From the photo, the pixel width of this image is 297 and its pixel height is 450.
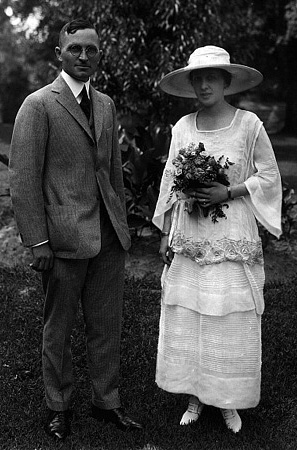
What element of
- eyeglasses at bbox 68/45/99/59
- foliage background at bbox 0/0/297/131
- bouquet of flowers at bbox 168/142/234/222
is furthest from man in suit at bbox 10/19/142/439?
foliage background at bbox 0/0/297/131

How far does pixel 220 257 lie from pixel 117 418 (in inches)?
44.9

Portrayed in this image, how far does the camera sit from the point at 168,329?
12.8 ft

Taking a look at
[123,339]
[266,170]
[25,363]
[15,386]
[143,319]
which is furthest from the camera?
[143,319]

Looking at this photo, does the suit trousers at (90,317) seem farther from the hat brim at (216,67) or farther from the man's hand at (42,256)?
the hat brim at (216,67)

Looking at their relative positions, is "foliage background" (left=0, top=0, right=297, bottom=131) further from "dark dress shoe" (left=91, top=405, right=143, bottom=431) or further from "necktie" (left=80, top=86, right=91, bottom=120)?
"dark dress shoe" (left=91, top=405, right=143, bottom=431)

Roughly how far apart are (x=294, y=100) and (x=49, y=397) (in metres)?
18.3

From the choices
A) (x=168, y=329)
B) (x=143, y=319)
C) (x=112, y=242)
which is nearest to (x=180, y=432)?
(x=168, y=329)

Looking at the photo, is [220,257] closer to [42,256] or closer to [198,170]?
[198,170]

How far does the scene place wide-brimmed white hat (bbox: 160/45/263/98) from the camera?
12.0 ft

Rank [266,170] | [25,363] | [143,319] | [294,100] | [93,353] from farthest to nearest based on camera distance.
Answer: [294,100]
[143,319]
[25,363]
[93,353]
[266,170]

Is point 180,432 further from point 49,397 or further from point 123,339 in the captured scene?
point 123,339

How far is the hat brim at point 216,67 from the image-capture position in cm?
372

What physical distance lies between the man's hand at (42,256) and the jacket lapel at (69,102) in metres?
0.64

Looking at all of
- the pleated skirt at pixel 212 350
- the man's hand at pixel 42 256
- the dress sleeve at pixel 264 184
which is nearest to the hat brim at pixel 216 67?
the dress sleeve at pixel 264 184
